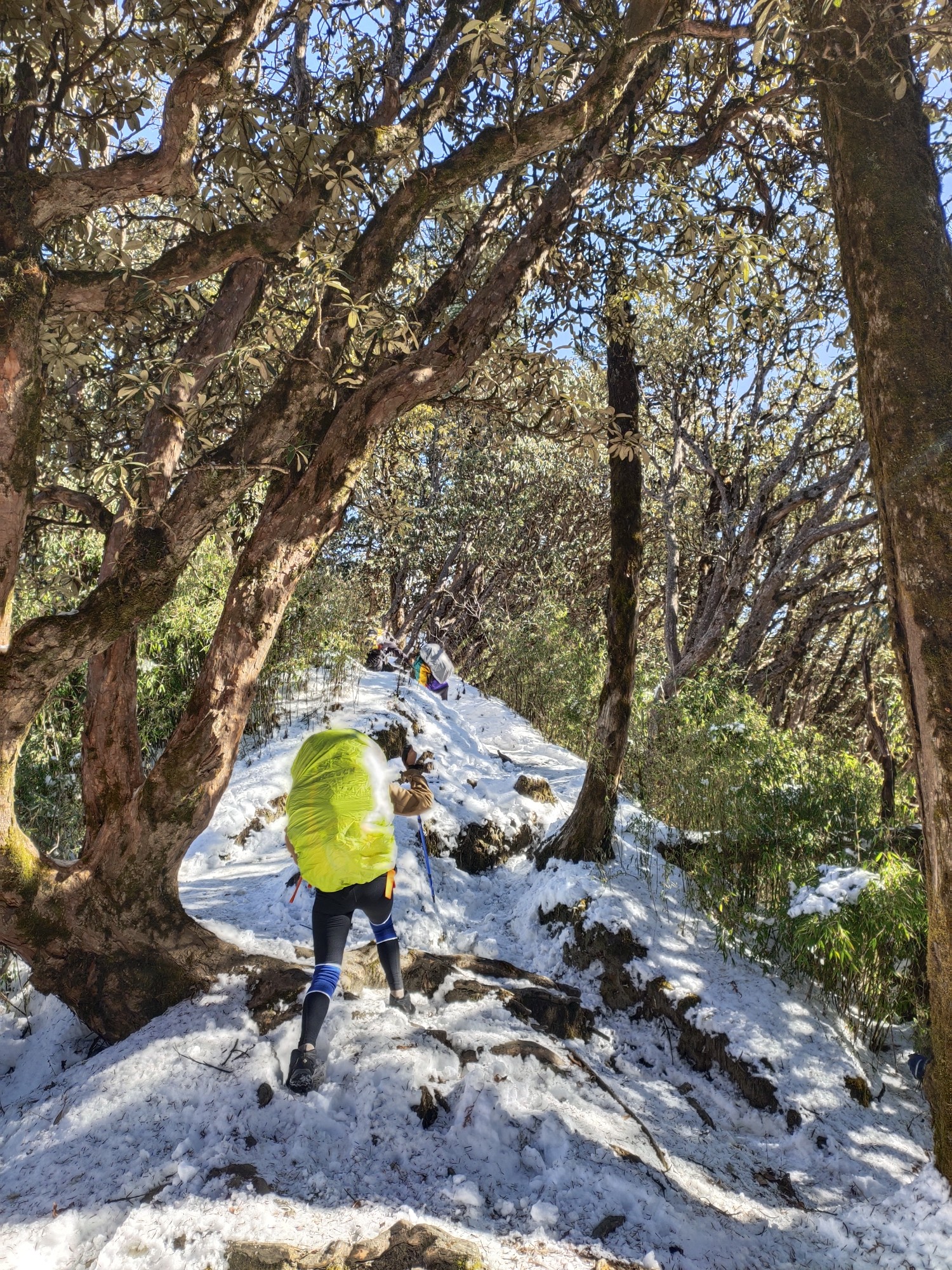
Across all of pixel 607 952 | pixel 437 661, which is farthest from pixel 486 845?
pixel 437 661

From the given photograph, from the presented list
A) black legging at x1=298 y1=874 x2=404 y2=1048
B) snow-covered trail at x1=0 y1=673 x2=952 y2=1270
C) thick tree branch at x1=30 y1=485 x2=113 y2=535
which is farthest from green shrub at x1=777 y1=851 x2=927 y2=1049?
thick tree branch at x1=30 y1=485 x2=113 y2=535

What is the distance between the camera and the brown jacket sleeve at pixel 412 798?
346 centimetres

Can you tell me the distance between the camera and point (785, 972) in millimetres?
4484

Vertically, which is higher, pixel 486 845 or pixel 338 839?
pixel 338 839

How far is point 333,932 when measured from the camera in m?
3.05

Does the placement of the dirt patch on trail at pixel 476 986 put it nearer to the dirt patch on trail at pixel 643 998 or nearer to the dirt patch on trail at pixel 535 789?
the dirt patch on trail at pixel 643 998

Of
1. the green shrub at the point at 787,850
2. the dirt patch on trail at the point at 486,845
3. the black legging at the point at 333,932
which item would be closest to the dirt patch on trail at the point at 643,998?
the green shrub at the point at 787,850

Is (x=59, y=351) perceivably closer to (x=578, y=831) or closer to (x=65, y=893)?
(x=65, y=893)

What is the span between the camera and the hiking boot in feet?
9.11

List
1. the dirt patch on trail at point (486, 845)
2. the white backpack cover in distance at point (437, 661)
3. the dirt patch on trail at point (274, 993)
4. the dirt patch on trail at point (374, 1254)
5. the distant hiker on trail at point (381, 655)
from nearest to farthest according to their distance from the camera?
the dirt patch on trail at point (374, 1254) → the dirt patch on trail at point (274, 993) → the dirt patch on trail at point (486, 845) → the white backpack cover in distance at point (437, 661) → the distant hiker on trail at point (381, 655)

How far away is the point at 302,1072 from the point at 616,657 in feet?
12.8

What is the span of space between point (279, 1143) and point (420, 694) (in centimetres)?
636

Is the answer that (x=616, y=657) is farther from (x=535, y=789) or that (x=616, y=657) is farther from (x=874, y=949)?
(x=874, y=949)

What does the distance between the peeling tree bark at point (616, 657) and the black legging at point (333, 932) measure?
2.73 metres
